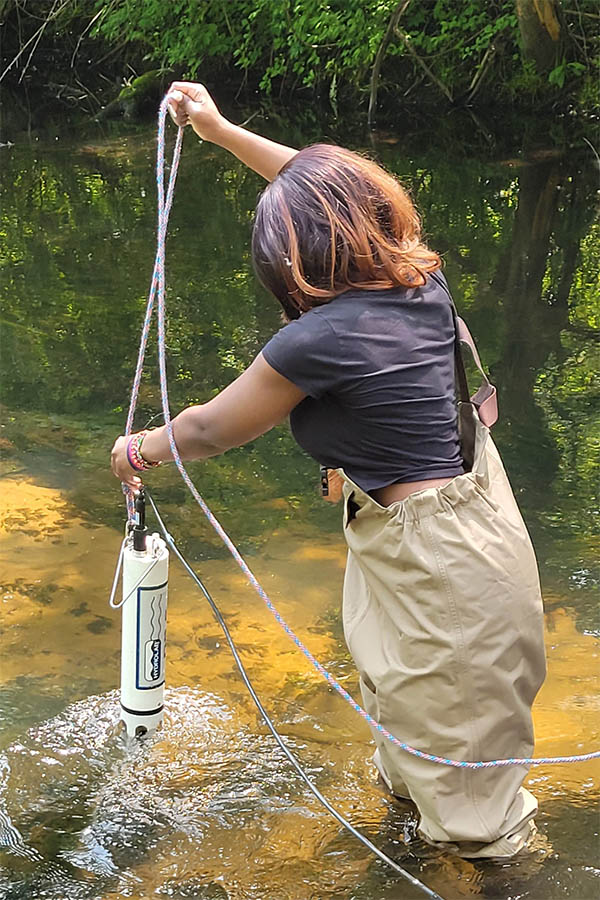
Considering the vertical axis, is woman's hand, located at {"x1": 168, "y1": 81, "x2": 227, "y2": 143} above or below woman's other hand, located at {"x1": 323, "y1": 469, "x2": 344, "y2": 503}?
above

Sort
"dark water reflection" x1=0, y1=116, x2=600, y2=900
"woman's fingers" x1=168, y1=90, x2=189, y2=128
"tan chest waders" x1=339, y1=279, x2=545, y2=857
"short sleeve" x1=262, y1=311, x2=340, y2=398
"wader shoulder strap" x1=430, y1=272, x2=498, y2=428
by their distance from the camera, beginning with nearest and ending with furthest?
"short sleeve" x1=262, y1=311, x2=340, y2=398 → "tan chest waders" x1=339, y1=279, x2=545, y2=857 → "wader shoulder strap" x1=430, y1=272, x2=498, y2=428 → "dark water reflection" x1=0, y1=116, x2=600, y2=900 → "woman's fingers" x1=168, y1=90, x2=189, y2=128

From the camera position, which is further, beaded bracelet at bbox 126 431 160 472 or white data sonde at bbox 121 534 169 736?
white data sonde at bbox 121 534 169 736

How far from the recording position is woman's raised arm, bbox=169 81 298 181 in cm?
269

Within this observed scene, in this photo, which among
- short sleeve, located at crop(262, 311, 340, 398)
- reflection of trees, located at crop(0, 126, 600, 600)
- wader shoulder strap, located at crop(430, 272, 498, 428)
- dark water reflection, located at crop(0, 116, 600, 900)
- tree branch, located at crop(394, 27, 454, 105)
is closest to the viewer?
short sleeve, located at crop(262, 311, 340, 398)

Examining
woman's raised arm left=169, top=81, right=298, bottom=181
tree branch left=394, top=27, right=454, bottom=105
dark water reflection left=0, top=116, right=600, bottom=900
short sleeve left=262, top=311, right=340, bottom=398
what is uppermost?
tree branch left=394, top=27, right=454, bottom=105

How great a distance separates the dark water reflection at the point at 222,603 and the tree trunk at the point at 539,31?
559 cm

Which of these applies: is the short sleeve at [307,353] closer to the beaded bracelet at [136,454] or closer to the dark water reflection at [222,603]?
the beaded bracelet at [136,454]

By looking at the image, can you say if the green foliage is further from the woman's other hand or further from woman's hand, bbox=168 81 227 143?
the woman's other hand

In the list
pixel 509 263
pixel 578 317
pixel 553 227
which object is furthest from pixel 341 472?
pixel 553 227

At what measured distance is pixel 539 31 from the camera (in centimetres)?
1248

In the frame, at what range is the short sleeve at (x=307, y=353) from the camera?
1.94m

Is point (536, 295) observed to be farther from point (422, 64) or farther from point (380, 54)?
point (422, 64)

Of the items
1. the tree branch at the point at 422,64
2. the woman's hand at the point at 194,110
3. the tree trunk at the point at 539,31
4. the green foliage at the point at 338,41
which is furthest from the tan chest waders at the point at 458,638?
the tree branch at the point at 422,64

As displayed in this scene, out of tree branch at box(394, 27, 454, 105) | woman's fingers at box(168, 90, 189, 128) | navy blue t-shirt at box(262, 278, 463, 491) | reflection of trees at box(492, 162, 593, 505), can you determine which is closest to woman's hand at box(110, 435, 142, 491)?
navy blue t-shirt at box(262, 278, 463, 491)
